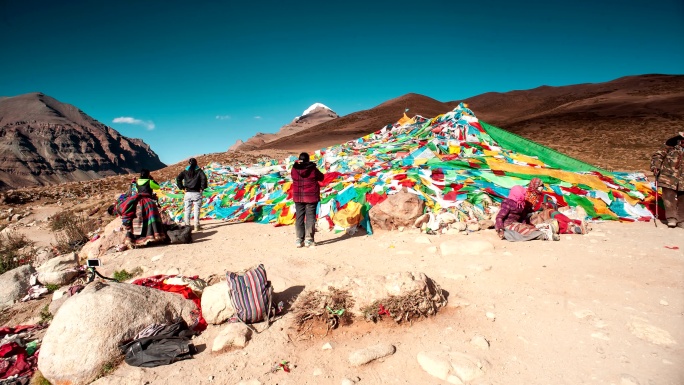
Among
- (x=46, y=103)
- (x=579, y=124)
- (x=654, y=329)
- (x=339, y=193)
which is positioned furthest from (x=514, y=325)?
(x=46, y=103)

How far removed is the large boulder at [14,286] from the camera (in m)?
4.50

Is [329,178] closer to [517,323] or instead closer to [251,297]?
[251,297]

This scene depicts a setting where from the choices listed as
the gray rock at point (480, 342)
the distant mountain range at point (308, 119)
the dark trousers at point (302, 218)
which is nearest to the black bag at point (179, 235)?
the dark trousers at point (302, 218)

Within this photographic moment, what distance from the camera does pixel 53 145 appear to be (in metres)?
130

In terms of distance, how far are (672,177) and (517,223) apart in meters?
2.90

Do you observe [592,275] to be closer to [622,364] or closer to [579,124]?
[622,364]

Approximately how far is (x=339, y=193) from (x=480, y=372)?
523 centimetres

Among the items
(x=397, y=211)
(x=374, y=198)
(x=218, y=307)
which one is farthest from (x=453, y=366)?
(x=374, y=198)

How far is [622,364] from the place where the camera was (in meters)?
2.27

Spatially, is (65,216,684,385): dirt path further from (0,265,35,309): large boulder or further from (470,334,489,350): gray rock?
(0,265,35,309): large boulder

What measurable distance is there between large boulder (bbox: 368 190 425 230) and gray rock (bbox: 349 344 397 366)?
353 cm

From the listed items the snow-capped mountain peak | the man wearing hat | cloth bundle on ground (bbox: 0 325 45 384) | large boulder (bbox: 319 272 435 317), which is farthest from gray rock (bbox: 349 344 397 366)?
the snow-capped mountain peak

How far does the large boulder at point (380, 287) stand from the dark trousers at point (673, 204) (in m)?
5.08

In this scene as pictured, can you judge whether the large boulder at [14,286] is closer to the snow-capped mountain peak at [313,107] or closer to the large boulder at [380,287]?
the large boulder at [380,287]
